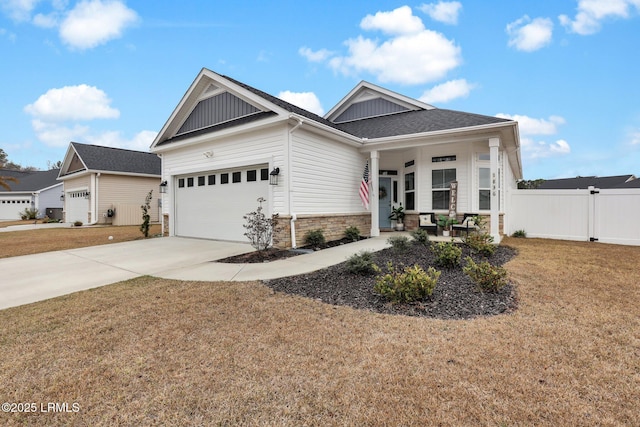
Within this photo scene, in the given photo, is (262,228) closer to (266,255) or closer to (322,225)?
(266,255)

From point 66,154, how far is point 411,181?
23988 mm

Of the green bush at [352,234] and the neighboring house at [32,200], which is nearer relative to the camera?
the green bush at [352,234]

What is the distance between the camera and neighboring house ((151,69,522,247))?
8609mm

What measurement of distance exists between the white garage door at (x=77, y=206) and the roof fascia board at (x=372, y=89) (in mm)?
17266

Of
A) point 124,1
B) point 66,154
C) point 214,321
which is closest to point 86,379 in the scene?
point 214,321

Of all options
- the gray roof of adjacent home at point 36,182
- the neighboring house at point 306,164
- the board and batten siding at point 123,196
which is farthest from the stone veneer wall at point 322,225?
the gray roof of adjacent home at point 36,182

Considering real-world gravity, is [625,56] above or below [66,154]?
above

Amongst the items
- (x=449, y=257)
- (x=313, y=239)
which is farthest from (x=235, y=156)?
(x=449, y=257)

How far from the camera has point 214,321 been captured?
3502mm

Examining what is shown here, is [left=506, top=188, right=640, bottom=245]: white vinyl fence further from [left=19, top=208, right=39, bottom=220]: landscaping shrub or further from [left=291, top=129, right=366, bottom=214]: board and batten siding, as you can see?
[left=19, top=208, right=39, bottom=220]: landscaping shrub

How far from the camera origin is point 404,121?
39.9ft

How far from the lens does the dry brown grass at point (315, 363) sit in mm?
1979

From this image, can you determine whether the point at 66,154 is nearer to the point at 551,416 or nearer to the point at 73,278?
the point at 73,278

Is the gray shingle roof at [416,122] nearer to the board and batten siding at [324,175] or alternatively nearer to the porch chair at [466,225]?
the board and batten siding at [324,175]
